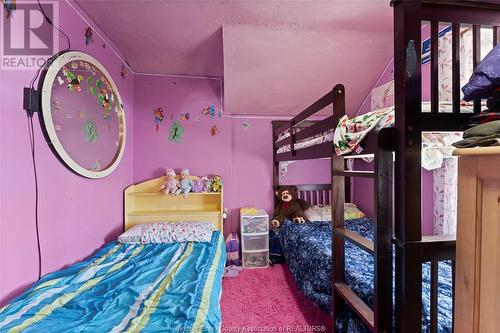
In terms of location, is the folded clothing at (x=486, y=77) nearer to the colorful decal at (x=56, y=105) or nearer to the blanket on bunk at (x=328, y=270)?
the blanket on bunk at (x=328, y=270)

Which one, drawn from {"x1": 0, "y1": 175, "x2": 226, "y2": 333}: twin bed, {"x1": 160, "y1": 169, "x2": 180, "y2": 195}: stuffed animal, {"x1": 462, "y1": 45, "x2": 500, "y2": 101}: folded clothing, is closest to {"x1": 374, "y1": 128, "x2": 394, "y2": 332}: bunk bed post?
{"x1": 462, "y1": 45, "x2": 500, "y2": 101}: folded clothing

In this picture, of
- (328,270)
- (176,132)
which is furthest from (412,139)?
(176,132)

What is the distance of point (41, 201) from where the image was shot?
130cm

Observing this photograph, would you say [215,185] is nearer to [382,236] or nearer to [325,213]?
[325,213]

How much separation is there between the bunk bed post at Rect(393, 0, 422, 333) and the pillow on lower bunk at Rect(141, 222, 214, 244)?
157 centimetres

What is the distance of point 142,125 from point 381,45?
2.89 meters

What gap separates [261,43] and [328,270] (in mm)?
2096

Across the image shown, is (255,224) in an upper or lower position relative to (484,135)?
lower

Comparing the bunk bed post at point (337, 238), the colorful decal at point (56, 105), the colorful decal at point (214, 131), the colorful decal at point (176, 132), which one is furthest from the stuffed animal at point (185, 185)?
the bunk bed post at point (337, 238)

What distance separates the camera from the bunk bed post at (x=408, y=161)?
0.79 meters

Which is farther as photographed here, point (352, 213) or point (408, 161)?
point (352, 213)

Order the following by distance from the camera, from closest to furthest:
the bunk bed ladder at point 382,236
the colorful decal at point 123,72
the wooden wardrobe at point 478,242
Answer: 1. the wooden wardrobe at point 478,242
2. the bunk bed ladder at point 382,236
3. the colorful decal at point 123,72

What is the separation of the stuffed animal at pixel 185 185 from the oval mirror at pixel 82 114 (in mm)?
704

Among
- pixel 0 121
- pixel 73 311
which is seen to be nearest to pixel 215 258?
pixel 73 311
